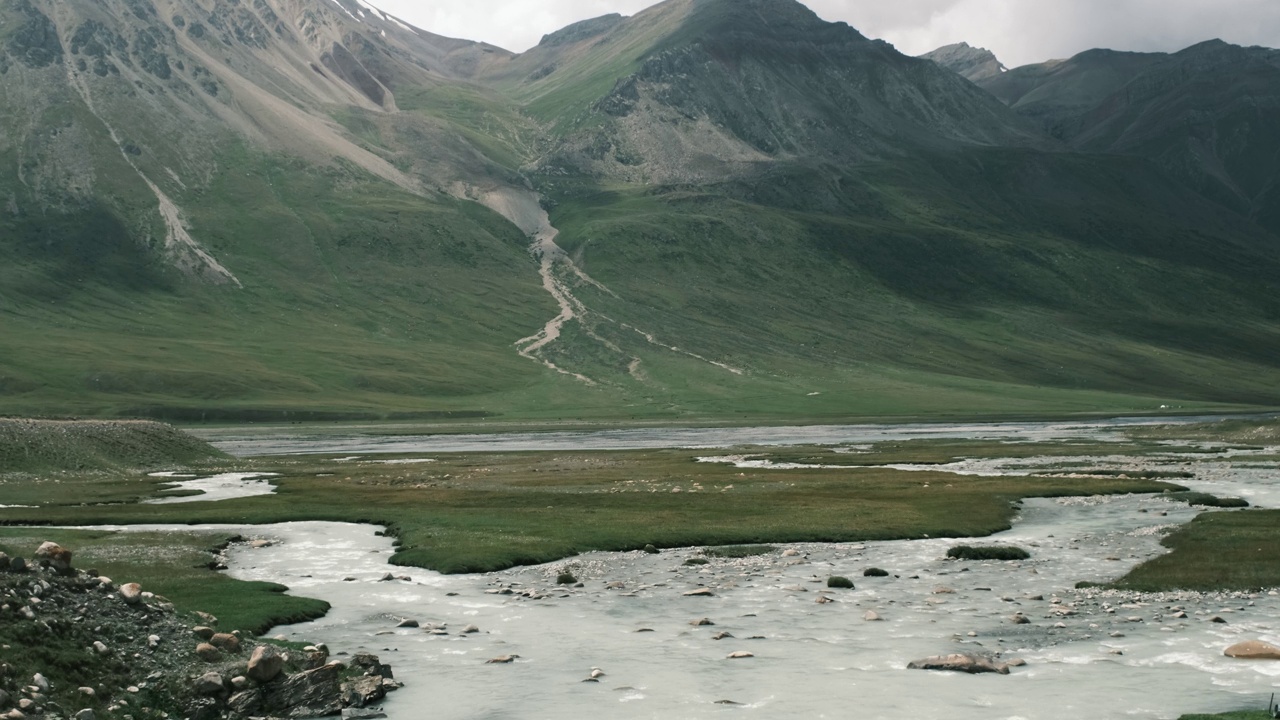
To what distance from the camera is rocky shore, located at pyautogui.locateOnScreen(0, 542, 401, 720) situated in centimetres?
2514

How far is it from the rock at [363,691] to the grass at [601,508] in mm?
19266

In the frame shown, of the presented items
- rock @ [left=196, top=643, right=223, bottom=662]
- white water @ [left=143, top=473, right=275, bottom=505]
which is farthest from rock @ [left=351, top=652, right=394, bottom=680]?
white water @ [left=143, top=473, right=275, bottom=505]

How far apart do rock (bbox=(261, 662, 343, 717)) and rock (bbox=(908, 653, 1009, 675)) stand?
15.0m

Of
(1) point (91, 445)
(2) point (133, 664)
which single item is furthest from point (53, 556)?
(1) point (91, 445)

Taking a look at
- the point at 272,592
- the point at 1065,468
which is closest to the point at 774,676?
the point at 272,592

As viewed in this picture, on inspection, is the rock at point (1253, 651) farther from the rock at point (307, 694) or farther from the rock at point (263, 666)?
the rock at point (263, 666)

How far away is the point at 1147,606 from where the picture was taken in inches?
1559

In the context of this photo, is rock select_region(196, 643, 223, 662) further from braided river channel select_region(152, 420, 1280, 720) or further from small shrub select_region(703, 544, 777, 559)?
small shrub select_region(703, 544, 777, 559)

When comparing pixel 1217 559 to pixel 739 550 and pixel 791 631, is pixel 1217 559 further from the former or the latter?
pixel 791 631

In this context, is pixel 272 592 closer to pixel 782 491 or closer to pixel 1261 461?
pixel 782 491

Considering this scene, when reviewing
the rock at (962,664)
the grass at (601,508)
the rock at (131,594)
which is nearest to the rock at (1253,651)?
the rock at (962,664)

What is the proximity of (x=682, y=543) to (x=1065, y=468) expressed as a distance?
57.3 meters

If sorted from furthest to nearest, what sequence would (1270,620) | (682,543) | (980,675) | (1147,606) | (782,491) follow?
1. (782,491)
2. (682,543)
3. (1147,606)
4. (1270,620)
5. (980,675)

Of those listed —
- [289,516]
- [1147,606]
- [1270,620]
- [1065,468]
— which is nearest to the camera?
[1270,620]
